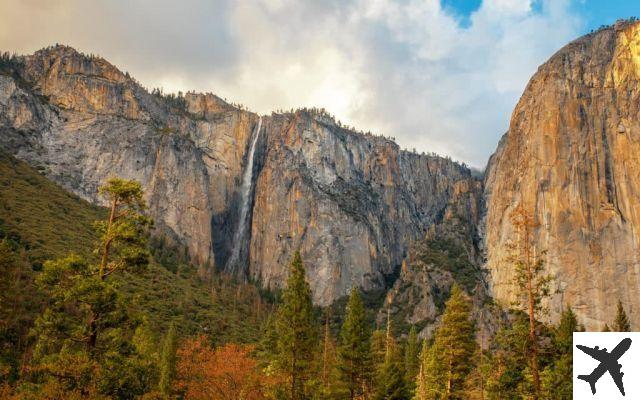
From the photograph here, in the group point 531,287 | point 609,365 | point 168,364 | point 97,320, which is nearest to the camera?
point 609,365

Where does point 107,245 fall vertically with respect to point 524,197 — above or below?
below

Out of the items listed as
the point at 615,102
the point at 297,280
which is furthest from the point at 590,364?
the point at 615,102

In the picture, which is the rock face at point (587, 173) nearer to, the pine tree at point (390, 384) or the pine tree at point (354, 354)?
the pine tree at point (390, 384)

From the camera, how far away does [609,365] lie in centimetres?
1295

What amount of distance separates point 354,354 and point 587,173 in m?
98.9

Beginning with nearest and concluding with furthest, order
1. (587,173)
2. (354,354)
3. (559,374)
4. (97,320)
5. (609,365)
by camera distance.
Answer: (609,365) < (97,320) < (559,374) < (354,354) < (587,173)

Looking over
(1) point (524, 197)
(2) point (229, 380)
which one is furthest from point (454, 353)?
(1) point (524, 197)

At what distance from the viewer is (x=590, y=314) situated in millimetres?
117438

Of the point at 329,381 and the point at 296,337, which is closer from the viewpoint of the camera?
the point at 296,337

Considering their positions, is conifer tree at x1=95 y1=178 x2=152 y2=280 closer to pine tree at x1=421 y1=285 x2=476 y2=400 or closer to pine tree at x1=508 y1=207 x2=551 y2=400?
pine tree at x1=508 y1=207 x2=551 y2=400

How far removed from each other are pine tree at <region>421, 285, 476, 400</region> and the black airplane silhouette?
30435mm

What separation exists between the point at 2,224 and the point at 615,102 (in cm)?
13380

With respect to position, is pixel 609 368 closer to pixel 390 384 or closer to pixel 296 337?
pixel 296 337

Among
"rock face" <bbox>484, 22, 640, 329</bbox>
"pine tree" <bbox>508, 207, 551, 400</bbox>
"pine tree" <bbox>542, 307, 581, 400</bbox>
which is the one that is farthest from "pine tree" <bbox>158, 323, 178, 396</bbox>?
"rock face" <bbox>484, 22, 640, 329</bbox>
